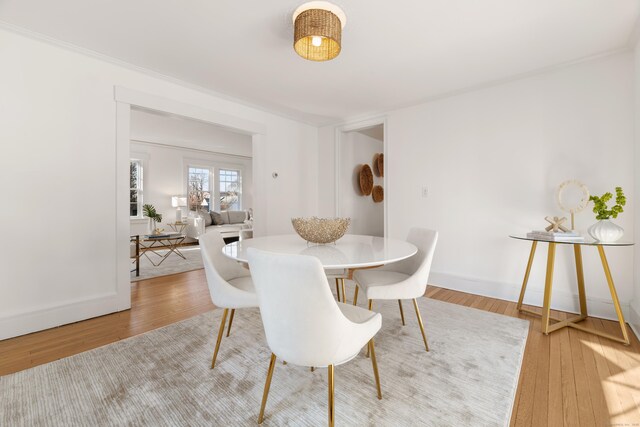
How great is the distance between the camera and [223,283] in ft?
5.13

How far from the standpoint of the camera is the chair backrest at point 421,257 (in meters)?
1.80

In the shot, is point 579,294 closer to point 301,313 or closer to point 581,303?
point 581,303

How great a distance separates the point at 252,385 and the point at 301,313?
2.60 feet

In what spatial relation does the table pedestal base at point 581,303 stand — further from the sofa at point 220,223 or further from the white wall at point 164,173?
the white wall at point 164,173

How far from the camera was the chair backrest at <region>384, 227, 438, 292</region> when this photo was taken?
70.8 inches

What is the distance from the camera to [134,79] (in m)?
2.64

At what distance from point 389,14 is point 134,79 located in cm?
237

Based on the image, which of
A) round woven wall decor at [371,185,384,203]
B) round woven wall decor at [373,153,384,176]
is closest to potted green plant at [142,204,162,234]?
round woven wall decor at [371,185,384,203]

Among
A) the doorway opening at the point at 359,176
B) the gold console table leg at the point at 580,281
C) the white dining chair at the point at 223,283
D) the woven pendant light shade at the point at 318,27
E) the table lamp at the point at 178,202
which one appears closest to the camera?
the white dining chair at the point at 223,283

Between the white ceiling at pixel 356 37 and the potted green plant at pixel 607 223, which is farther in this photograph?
the potted green plant at pixel 607 223

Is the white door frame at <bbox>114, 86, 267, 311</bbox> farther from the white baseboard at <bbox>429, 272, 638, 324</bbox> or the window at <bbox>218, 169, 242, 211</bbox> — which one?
the window at <bbox>218, 169, 242, 211</bbox>

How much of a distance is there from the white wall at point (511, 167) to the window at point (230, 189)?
5.75 m

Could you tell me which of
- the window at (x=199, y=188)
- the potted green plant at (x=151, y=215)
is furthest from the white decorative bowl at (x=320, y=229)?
the window at (x=199, y=188)

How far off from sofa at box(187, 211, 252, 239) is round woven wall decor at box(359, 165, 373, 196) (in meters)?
3.11
